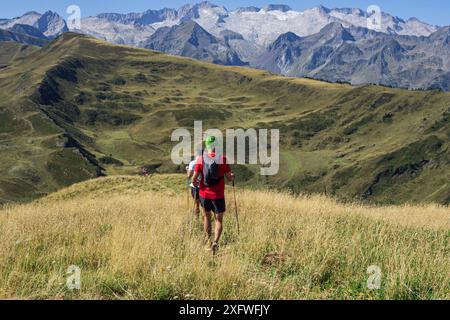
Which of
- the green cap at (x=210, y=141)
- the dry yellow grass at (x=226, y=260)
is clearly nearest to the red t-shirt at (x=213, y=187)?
the green cap at (x=210, y=141)

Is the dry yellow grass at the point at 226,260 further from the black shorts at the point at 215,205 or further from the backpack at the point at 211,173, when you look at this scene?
the backpack at the point at 211,173

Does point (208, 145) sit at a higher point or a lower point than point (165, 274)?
Answer: higher

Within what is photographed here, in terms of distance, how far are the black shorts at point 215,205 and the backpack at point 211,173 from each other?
0.38 meters

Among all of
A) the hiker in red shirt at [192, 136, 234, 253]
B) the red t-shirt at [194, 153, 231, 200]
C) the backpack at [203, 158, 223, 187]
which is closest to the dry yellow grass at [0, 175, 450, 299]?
the hiker in red shirt at [192, 136, 234, 253]

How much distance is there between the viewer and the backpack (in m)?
10.4

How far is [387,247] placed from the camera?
31.1 feet

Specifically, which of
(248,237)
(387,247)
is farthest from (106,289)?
(387,247)

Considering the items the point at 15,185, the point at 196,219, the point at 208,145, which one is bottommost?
the point at 15,185

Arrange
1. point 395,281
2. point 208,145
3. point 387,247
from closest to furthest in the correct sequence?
point 395,281, point 387,247, point 208,145

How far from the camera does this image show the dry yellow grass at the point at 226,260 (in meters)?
6.94

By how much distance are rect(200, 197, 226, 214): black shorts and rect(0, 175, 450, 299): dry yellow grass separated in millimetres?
822

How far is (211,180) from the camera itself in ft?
34.6
